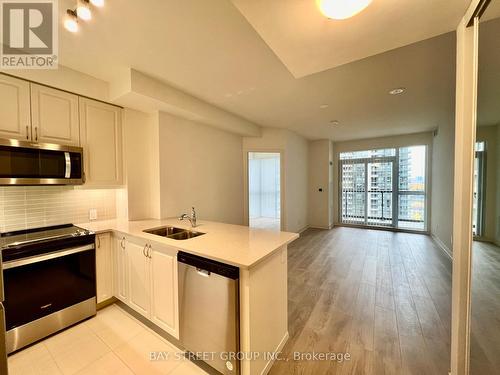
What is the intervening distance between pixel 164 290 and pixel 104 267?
0.99 metres

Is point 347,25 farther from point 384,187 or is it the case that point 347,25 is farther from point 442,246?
point 384,187

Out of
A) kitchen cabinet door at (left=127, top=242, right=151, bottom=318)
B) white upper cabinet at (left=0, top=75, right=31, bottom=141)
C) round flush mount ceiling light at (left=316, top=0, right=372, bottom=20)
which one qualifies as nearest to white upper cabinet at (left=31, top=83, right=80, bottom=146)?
white upper cabinet at (left=0, top=75, right=31, bottom=141)

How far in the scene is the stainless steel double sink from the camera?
226cm

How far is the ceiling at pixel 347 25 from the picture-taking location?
1.15 meters

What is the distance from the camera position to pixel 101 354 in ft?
5.71

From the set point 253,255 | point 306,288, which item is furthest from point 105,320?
point 306,288

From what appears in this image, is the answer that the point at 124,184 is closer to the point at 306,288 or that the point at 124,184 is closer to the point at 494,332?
the point at 306,288

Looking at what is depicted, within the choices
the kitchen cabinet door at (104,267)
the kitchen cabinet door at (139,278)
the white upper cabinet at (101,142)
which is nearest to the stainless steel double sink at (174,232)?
the kitchen cabinet door at (139,278)

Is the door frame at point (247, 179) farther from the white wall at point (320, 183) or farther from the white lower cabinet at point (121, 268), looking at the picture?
the white lower cabinet at point (121, 268)

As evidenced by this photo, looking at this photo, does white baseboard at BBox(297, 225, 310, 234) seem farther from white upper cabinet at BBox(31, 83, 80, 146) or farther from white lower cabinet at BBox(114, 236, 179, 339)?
white upper cabinet at BBox(31, 83, 80, 146)

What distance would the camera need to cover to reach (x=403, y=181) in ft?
18.6

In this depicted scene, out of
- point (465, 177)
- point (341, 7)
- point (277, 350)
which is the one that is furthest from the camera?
point (277, 350)

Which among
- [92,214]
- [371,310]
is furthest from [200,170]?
[371,310]

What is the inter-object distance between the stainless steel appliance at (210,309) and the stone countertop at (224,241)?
73 mm
